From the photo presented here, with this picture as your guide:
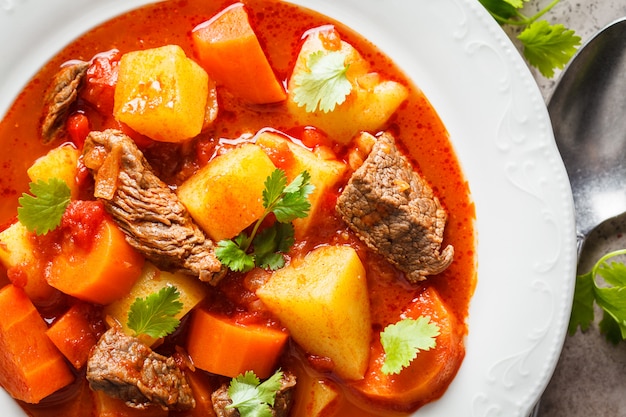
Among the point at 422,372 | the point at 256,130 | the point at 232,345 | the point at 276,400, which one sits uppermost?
the point at 256,130

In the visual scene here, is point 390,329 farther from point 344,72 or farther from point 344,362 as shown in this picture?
point 344,72

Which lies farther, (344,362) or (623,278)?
(623,278)

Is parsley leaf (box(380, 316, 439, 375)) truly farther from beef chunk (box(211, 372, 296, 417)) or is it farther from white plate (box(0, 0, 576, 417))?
beef chunk (box(211, 372, 296, 417))

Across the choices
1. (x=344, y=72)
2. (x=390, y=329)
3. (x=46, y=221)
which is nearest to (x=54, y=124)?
(x=46, y=221)

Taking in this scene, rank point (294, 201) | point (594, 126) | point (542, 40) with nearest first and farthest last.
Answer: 1. point (294, 201)
2. point (542, 40)
3. point (594, 126)

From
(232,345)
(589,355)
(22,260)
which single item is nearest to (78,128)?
(22,260)

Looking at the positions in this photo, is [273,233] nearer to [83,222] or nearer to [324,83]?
A: [324,83]

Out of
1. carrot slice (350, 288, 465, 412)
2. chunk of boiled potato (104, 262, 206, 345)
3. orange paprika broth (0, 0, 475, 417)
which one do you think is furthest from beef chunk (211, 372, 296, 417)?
chunk of boiled potato (104, 262, 206, 345)
